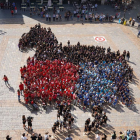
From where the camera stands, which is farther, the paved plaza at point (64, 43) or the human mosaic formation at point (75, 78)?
the human mosaic formation at point (75, 78)

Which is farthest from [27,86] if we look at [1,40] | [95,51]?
[1,40]

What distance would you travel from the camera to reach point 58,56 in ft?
105

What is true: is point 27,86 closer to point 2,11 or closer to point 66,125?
point 66,125

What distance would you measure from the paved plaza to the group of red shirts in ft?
5.34

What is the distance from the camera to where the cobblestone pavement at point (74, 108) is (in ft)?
74.5

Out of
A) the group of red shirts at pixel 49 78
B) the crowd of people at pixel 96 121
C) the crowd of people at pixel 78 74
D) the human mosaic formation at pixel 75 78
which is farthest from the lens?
the crowd of people at pixel 78 74

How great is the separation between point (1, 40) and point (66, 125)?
2116cm

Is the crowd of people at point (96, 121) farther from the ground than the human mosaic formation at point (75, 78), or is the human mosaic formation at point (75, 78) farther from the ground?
the human mosaic formation at point (75, 78)

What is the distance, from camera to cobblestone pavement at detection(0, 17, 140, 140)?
2270 centimetres

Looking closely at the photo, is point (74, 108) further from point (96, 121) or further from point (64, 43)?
point (64, 43)

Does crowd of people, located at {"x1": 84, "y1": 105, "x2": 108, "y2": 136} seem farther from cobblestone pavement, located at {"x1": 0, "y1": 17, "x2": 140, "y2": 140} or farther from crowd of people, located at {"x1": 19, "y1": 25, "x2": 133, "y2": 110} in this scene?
crowd of people, located at {"x1": 19, "y1": 25, "x2": 133, "y2": 110}

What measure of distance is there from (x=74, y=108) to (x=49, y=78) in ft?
15.8

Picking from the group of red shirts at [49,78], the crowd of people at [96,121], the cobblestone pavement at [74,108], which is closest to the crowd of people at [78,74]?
the group of red shirts at [49,78]

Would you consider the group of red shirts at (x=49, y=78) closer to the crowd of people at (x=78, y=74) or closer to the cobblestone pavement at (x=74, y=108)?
the crowd of people at (x=78, y=74)
